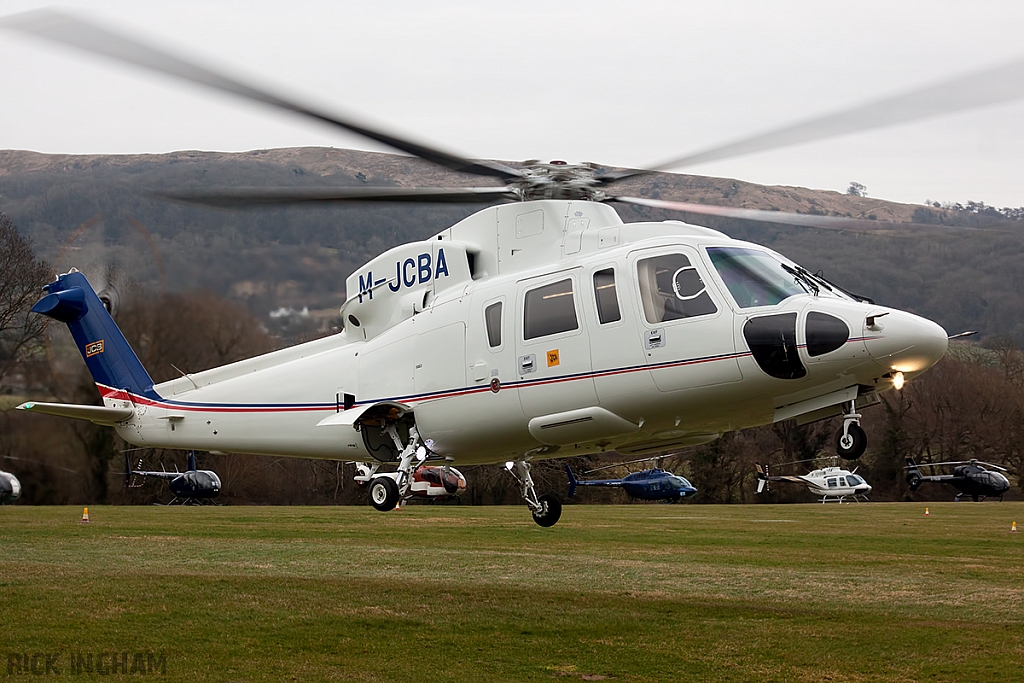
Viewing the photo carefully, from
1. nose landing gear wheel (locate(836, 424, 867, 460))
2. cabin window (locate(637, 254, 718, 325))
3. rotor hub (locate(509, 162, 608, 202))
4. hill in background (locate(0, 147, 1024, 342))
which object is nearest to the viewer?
nose landing gear wheel (locate(836, 424, 867, 460))

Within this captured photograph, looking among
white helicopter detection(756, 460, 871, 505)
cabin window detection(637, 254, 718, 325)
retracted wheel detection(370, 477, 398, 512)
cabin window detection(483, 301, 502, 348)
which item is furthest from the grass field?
white helicopter detection(756, 460, 871, 505)

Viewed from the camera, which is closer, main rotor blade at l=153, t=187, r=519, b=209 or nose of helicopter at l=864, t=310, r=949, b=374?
nose of helicopter at l=864, t=310, r=949, b=374

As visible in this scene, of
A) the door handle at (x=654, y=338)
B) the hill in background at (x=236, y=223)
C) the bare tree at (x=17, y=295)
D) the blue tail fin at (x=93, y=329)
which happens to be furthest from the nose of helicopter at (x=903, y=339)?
the bare tree at (x=17, y=295)

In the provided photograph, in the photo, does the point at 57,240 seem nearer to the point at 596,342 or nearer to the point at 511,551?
the point at 596,342

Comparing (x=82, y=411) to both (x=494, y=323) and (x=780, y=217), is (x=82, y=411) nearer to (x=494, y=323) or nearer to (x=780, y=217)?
(x=494, y=323)

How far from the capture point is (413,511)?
151ft

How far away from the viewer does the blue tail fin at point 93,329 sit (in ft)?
55.6

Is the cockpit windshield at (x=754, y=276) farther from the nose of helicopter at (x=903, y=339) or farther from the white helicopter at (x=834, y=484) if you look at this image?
the white helicopter at (x=834, y=484)

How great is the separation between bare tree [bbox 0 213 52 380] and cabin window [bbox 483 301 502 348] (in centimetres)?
1596

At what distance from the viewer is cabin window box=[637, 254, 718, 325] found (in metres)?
11.6

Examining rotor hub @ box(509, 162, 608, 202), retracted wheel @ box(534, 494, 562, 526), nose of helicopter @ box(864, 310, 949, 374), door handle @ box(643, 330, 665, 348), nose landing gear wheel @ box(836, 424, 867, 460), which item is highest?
rotor hub @ box(509, 162, 608, 202)

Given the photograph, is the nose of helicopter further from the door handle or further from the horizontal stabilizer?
the horizontal stabilizer

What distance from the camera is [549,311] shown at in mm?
12617

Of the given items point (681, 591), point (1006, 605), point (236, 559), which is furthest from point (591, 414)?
point (236, 559)
